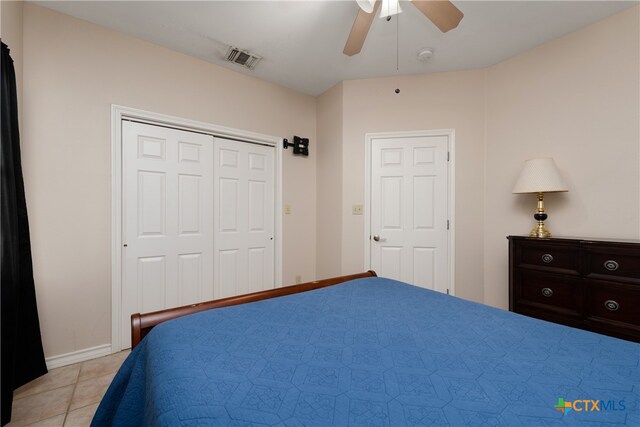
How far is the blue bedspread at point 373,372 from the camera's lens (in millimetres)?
593

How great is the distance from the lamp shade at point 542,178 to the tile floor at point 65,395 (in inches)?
129

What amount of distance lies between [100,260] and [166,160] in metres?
0.97

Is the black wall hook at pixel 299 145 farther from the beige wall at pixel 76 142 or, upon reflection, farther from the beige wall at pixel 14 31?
the beige wall at pixel 14 31

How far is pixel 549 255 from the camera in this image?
6.43 feet

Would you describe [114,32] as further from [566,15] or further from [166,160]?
[566,15]

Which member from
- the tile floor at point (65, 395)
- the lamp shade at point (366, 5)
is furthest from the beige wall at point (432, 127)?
the tile floor at point (65, 395)

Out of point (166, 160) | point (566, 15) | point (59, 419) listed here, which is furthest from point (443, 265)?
point (59, 419)

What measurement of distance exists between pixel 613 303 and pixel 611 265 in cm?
23

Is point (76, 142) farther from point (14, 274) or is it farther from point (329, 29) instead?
point (329, 29)

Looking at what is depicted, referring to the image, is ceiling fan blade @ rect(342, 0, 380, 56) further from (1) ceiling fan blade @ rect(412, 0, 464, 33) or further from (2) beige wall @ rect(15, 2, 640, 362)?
(2) beige wall @ rect(15, 2, 640, 362)

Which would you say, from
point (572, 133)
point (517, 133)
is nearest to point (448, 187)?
point (517, 133)

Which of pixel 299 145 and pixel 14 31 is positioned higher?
pixel 14 31

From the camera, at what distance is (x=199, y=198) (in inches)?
104

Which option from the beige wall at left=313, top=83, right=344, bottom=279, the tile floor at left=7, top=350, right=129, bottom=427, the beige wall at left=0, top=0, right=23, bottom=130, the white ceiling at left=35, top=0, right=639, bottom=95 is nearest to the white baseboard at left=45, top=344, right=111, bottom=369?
the tile floor at left=7, top=350, right=129, bottom=427
